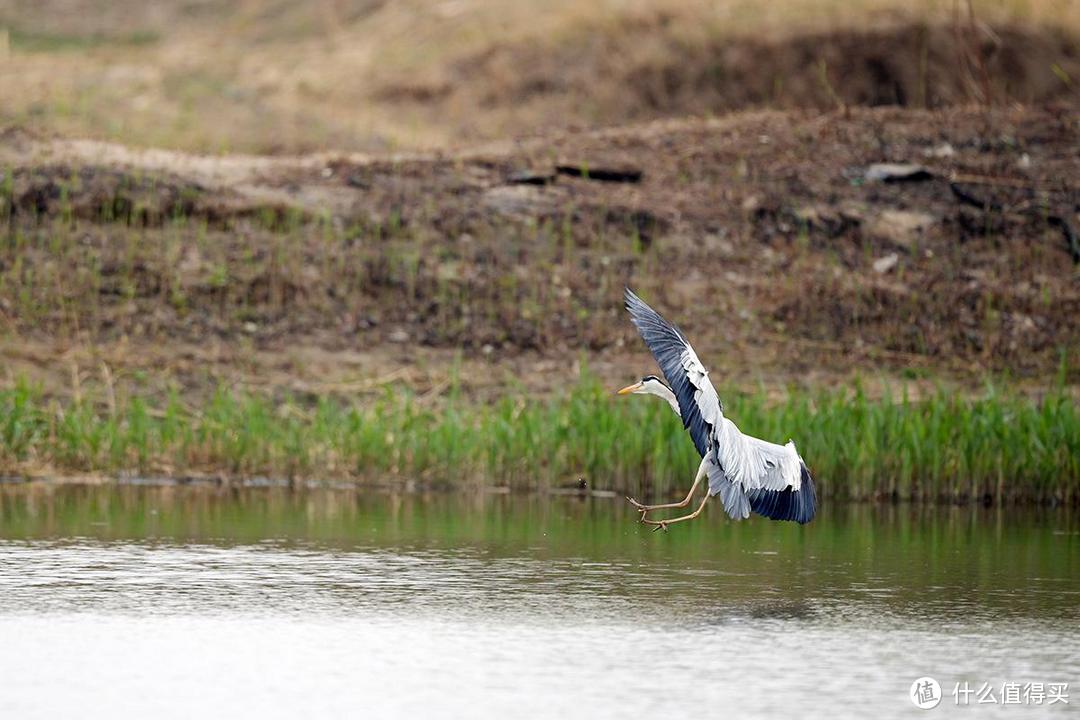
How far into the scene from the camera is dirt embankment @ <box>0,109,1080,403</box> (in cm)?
1748

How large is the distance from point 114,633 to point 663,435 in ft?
19.7

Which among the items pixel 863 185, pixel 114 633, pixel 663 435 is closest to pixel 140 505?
pixel 663 435

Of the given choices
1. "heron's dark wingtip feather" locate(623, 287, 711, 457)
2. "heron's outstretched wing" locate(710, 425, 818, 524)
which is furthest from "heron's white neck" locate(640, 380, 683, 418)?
"heron's dark wingtip feather" locate(623, 287, 711, 457)

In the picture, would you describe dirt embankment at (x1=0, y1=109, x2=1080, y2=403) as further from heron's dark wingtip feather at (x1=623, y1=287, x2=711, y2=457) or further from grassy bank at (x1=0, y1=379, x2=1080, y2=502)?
heron's dark wingtip feather at (x1=623, y1=287, x2=711, y2=457)

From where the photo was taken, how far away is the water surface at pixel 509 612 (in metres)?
5.62

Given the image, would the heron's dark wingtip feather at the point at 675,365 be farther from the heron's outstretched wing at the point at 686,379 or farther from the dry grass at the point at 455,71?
the dry grass at the point at 455,71

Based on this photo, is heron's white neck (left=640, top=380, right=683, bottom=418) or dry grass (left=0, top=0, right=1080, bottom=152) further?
dry grass (left=0, top=0, right=1080, bottom=152)

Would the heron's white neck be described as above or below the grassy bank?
above

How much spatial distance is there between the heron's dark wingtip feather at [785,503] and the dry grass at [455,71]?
16.0 meters

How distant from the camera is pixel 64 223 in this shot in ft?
62.3

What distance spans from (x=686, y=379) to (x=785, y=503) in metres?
0.68

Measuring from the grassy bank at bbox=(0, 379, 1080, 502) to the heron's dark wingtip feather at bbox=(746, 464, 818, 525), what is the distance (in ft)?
14.1

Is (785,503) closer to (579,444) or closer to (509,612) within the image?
(509,612)

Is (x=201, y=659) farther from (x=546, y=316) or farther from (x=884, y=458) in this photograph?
(x=546, y=316)
